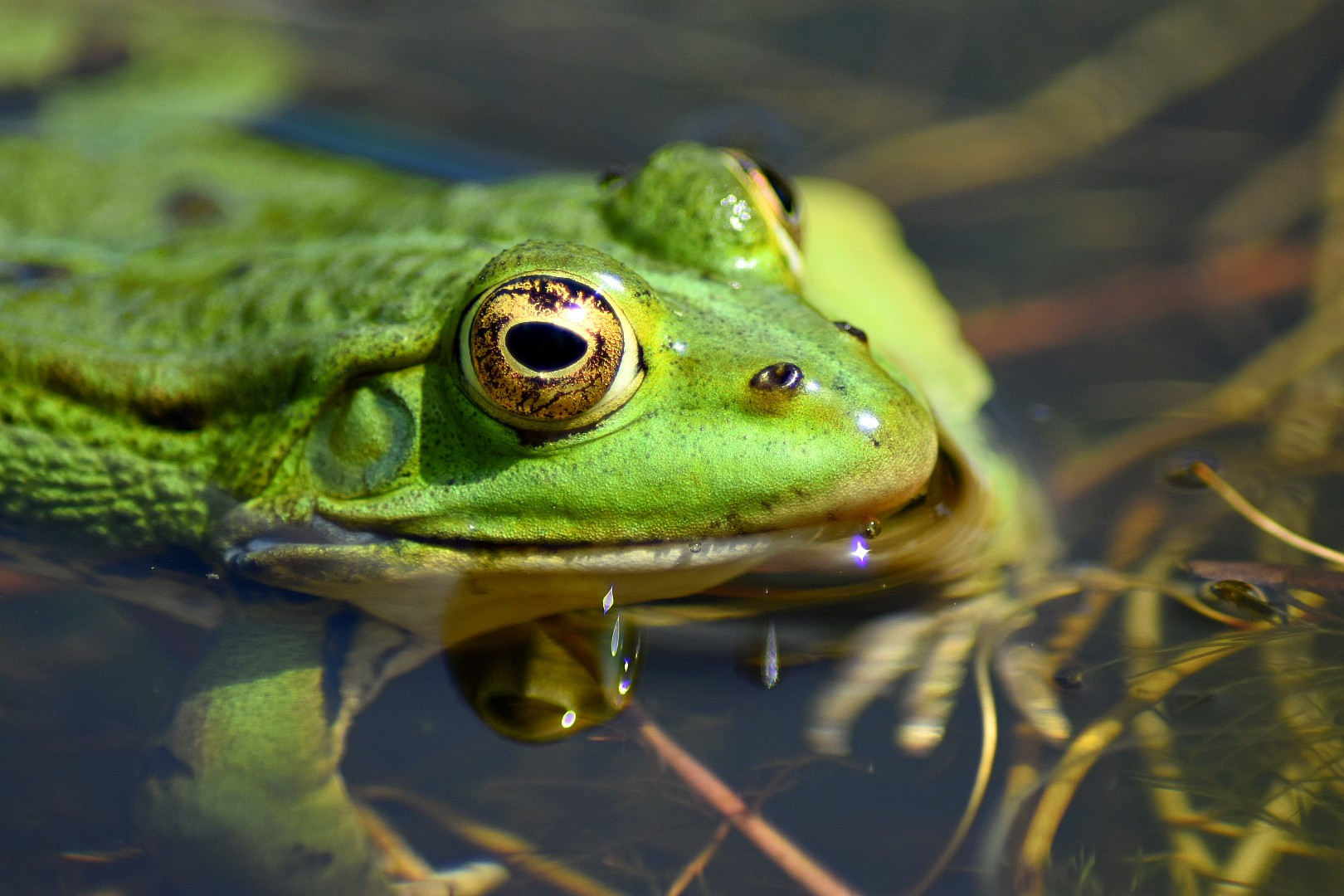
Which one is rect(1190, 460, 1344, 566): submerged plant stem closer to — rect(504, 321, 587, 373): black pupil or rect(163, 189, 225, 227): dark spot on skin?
rect(504, 321, 587, 373): black pupil

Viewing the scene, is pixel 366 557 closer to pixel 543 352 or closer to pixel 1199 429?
pixel 543 352

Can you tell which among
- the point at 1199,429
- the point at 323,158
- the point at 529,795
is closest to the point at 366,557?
the point at 529,795

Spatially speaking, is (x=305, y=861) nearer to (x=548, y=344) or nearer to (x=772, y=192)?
(x=548, y=344)

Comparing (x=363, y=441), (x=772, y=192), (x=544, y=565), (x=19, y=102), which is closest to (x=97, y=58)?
(x=19, y=102)

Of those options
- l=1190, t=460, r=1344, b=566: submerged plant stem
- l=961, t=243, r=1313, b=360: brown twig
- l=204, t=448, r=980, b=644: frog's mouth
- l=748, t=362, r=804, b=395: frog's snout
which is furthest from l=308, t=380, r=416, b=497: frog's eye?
l=1190, t=460, r=1344, b=566: submerged plant stem

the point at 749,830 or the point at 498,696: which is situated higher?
the point at 498,696

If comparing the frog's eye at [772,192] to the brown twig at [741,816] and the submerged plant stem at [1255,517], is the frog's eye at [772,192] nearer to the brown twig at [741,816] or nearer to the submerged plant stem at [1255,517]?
the brown twig at [741,816]
